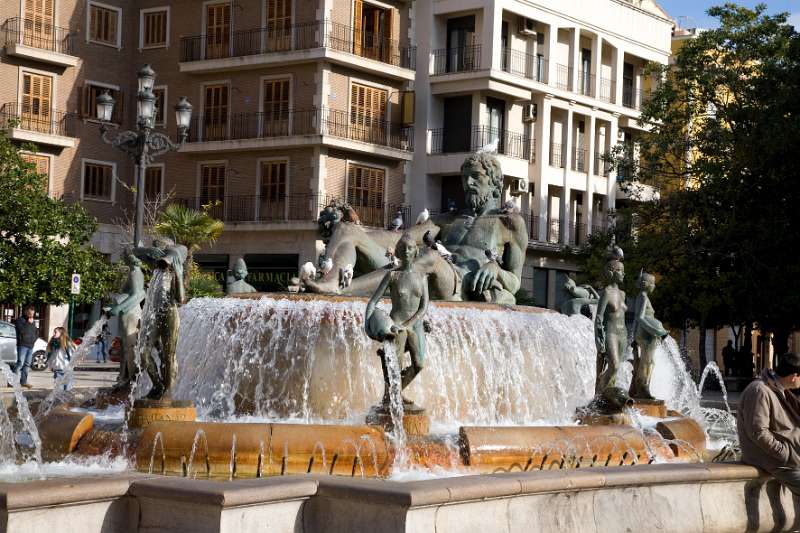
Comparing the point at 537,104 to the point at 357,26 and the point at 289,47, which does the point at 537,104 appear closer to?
the point at 357,26

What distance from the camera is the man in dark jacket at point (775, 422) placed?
8.52 meters

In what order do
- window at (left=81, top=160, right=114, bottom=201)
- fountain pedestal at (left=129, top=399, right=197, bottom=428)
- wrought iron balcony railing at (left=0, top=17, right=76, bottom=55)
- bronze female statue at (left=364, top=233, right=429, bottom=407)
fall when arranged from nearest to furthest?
fountain pedestal at (left=129, top=399, right=197, bottom=428) < bronze female statue at (left=364, top=233, right=429, bottom=407) < wrought iron balcony railing at (left=0, top=17, right=76, bottom=55) < window at (left=81, top=160, right=114, bottom=201)

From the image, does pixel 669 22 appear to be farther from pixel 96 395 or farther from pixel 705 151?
pixel 96 395

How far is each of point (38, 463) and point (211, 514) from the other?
13.5ft

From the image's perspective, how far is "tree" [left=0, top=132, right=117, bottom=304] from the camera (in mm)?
36000

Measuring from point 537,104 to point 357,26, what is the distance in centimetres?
715

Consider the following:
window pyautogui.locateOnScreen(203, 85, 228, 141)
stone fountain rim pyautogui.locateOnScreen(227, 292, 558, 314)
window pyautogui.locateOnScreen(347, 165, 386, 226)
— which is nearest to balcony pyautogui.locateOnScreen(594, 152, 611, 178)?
window pyautogui.locateOnScreen(347, 165, 386, 226)

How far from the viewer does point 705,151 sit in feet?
121

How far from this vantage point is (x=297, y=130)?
44.0 metres

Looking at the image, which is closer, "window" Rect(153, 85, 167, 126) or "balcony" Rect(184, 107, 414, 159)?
"balcony" Rect(184, 107, 414, 159)

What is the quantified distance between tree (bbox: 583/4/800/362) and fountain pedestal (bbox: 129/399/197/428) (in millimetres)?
24327

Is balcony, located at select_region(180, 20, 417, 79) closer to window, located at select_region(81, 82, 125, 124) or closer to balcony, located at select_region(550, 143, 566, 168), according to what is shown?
window, located at select_region(81, 82, 125, 124)

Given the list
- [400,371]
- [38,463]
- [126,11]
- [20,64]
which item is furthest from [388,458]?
[126,11]

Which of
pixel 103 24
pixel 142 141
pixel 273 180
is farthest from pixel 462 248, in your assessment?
pixel 103 24
